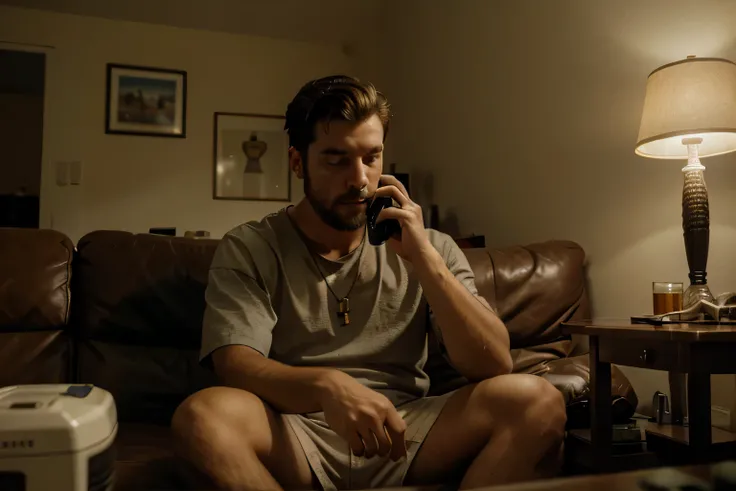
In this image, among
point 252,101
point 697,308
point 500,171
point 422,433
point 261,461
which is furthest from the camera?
point 252,101

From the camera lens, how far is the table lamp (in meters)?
1.39

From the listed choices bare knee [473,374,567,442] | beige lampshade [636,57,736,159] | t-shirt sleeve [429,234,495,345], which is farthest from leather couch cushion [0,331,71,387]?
beige lampshade [636,57,736,159]

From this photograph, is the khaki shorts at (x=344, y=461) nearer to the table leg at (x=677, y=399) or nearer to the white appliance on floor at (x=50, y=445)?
the white appliance on floor at (x=50, y=445)

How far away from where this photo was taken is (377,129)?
4.46 ft

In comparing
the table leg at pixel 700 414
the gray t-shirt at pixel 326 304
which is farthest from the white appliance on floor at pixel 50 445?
the table leg at pixel 700 414

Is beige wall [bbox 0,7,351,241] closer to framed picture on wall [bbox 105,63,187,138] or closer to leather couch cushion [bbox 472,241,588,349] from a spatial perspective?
framed picture on wall [bbox 105,63,187,138]

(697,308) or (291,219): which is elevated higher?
(291,219)

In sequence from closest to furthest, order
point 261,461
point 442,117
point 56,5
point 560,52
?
1. point 261,461
2. point 560,52
3. point 442,117
4. point 56,5

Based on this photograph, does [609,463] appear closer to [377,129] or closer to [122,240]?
[377,129]

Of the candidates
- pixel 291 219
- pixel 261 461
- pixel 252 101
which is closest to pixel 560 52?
pixel 291 219

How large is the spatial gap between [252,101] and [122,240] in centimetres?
263

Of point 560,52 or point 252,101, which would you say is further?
point 252,101

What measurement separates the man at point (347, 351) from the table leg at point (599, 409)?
0.26 meters

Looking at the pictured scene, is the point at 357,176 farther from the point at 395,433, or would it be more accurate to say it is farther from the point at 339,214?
the point at 395,433
